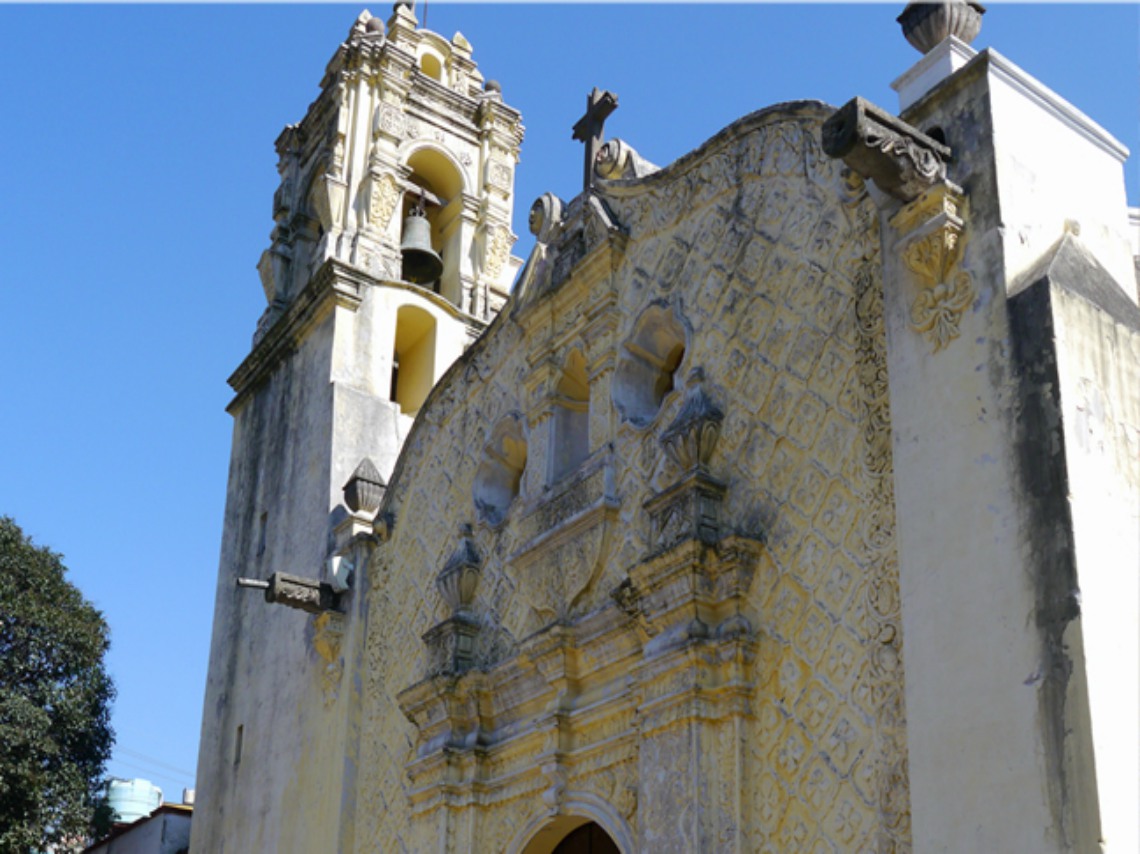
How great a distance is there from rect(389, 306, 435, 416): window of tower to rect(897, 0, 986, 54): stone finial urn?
337 inches

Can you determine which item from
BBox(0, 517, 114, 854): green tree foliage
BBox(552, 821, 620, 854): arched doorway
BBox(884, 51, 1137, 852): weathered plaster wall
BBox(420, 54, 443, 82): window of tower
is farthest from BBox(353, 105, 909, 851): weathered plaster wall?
BBox(0, 517, 114, 854): green tree foliage

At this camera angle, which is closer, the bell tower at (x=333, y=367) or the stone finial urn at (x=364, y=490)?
the bell tower at (x=333, y=367)

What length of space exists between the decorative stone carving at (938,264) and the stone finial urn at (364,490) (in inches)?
274

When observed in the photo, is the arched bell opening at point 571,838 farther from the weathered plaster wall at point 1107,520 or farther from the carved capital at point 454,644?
the weathered plaster wall at point 1107,520

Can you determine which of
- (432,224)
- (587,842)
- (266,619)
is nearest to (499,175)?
(432,224)

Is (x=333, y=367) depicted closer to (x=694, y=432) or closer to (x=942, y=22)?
(x=694, y=432)

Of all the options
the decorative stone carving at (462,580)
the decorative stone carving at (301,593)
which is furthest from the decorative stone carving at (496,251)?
the decorative stone carving at (462,580)

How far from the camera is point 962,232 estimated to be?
705 cm

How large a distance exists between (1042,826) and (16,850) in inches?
622

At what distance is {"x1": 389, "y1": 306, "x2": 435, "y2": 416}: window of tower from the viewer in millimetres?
15641

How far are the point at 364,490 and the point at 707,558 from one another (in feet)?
18.4

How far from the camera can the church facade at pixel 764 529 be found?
20.3 ft

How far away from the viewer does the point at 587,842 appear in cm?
926

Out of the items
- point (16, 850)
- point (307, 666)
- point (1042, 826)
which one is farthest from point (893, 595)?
point (16, 850)
